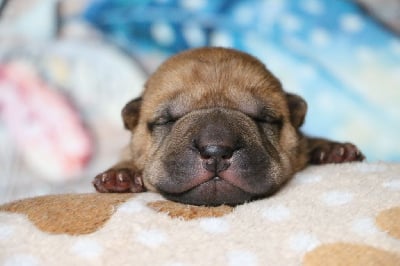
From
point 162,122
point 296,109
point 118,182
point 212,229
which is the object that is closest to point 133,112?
point 162,122

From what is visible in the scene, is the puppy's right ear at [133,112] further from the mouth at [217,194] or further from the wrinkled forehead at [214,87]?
the mouth at [217,194]

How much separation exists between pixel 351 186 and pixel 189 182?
2.00 feet

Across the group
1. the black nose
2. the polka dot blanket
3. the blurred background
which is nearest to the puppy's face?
the black nose

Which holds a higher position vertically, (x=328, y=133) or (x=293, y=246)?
(x=293, y=246)

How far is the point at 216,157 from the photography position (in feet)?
8.49

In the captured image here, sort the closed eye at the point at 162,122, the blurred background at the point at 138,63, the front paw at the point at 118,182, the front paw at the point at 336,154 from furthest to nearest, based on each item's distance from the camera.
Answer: the blurred background at the point at 138,63, the front paw at the point at 336,154, the closed eye at the point at 162,122, the front paw at the point at 118,182

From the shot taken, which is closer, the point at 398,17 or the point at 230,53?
the point at 230,53

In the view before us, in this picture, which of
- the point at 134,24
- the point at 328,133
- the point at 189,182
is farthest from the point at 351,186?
the point at 134,24

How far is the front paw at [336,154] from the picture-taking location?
3451 millimetres

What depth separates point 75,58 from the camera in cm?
486

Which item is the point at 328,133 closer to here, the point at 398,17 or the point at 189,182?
the point at 398,17

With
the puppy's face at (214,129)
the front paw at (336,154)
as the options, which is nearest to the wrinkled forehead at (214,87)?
the puppy's face at (214,129)

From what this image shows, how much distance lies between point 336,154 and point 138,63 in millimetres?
1971

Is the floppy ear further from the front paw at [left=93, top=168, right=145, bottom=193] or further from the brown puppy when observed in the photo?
the front paw at [left=93, top=168, right=145, bottom=193]
